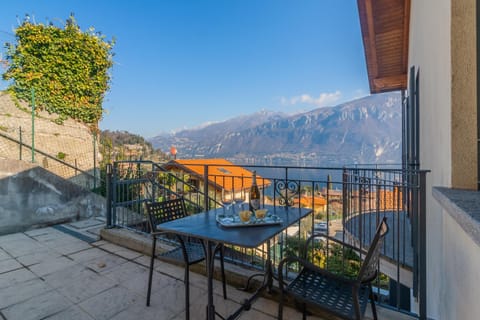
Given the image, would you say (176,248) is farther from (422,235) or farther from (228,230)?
(422,235)

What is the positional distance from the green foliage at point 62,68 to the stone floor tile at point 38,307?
6.15 meters

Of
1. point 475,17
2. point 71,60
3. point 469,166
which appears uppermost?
point 71,60

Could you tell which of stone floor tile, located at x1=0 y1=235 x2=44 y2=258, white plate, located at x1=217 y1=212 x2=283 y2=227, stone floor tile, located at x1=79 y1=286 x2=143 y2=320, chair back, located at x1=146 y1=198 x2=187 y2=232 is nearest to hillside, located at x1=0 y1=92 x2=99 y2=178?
stone floor tile, located at x1=0 y1=235 x2=44 y2=258

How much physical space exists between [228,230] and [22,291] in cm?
221

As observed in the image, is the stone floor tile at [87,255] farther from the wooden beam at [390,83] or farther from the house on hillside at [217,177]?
the wooden beam at [390,83]

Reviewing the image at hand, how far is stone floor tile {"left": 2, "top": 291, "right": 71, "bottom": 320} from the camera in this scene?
1918 mm

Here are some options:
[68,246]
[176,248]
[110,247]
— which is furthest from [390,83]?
[68,246]

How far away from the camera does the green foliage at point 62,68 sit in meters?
6.53

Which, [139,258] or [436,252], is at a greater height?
[436,252]

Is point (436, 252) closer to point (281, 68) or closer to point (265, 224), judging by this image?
point (265, 224)

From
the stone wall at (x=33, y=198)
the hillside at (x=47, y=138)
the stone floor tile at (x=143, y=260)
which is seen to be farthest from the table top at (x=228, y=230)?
the hillside at (x=47, y=138)

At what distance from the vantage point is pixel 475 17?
52.2 inches

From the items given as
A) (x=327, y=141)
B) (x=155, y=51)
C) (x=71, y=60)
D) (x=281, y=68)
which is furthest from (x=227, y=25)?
(x=327, y=141)

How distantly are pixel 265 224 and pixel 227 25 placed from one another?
18.8 m
